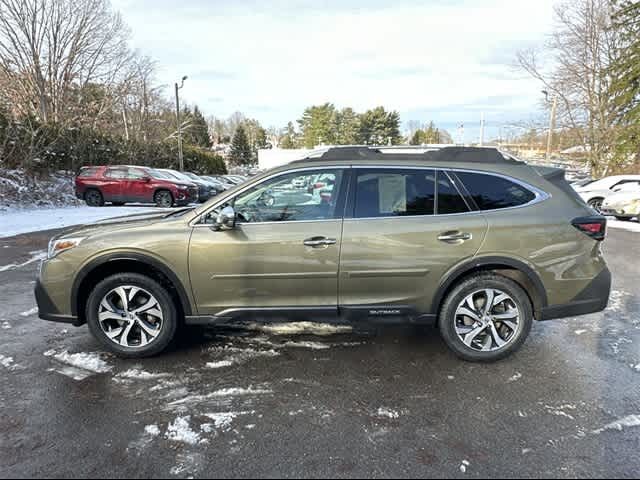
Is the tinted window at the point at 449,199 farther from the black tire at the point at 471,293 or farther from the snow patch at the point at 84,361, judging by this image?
the snow patch at the point at 84,361

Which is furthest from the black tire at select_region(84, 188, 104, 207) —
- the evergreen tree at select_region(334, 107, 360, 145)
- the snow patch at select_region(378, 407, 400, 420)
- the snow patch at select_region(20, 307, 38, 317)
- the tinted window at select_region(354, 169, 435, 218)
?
the evergreen tree at select_region(334, 107, 360, 145)

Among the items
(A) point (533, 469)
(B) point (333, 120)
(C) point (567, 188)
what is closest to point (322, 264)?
(A) point (533, 469)

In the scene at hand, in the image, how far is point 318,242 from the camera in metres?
3.40

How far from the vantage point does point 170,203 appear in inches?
643

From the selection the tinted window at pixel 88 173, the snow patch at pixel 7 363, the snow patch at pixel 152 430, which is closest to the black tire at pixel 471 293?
the snow patch at pixel 152 430

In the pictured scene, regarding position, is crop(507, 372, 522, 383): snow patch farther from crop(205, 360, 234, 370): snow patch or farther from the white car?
the white car

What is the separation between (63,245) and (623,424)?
4421mm

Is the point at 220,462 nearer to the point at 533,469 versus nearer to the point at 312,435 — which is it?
the point at 312,435

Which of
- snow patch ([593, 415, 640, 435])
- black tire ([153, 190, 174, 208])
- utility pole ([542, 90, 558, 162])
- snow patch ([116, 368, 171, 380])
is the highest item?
utility pole ([542, 90, 558, 162])

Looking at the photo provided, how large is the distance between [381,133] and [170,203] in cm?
6602

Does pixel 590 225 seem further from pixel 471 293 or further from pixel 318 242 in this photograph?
pixel 318 242

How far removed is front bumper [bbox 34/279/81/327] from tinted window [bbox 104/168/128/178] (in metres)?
13.9

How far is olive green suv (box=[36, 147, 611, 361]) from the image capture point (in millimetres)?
3434

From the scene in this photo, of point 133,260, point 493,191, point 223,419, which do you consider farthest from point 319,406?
point 493,191
